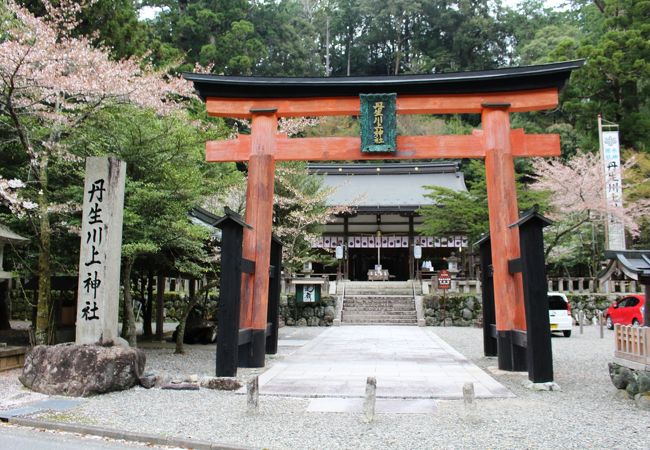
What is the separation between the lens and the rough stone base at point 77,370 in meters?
7.57

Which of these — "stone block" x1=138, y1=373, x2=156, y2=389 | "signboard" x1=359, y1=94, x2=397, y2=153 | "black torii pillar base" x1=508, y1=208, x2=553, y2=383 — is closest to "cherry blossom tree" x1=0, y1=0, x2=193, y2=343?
"stone block" x1=138, y1=373, x2=156, y2=389

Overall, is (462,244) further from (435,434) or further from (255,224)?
(435,434)

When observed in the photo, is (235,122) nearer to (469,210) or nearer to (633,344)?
(469,210)

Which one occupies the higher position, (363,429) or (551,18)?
(551,18)

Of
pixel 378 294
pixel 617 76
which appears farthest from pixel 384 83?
pixel 617 76

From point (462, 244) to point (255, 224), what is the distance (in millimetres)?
20570

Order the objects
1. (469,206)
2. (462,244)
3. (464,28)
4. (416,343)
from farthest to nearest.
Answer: (464,28) < (462,244) < (469,206) < (416,343)

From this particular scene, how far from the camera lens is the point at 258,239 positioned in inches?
413

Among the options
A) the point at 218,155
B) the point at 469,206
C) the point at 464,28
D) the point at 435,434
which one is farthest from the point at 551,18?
the point at 435,434

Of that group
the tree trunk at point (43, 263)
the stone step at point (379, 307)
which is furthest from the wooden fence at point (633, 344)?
the stone step at point (379, 307)

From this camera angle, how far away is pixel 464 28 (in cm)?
5138

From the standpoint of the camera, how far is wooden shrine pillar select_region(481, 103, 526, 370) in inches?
388

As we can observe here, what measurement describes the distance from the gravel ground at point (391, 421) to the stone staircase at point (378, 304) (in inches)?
568

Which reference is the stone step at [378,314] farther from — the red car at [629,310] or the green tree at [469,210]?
the red car at [629,310]
